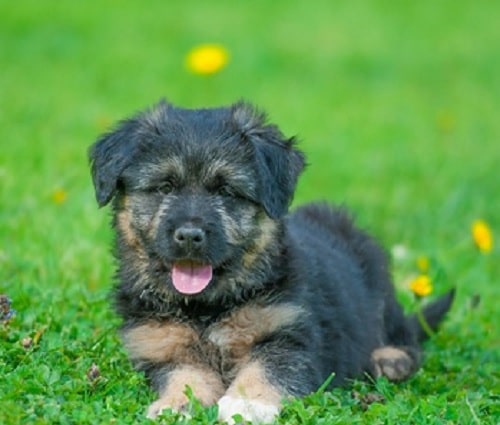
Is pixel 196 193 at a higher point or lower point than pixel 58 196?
higher

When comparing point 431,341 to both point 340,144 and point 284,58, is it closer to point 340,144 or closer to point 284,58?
point 340,144

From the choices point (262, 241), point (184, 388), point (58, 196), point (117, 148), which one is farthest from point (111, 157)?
point (58, 196)

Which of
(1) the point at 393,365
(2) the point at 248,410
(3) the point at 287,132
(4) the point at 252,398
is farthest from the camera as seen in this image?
(3) the point at 287,132

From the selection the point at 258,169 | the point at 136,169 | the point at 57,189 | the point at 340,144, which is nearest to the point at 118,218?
the point at 136,169

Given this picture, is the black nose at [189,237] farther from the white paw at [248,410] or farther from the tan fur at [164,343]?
the white paw at [248,410]

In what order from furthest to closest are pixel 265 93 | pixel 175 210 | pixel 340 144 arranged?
pixel 265 93, pixel 340 144, pixel 175 210

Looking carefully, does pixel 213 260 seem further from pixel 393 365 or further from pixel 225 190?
pixel 393 365
